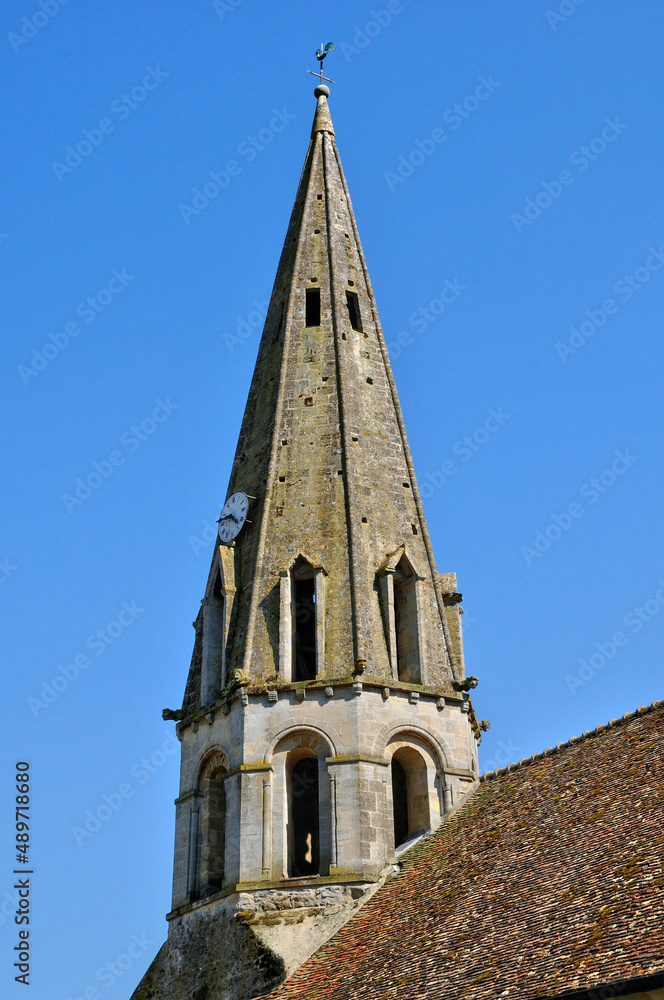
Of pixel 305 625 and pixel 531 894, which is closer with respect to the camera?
pixel 531 894

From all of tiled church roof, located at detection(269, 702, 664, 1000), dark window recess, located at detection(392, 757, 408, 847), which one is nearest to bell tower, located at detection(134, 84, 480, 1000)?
dark window recess, located at detection(392, 757, 408, 847)

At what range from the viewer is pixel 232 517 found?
2712 centimetres

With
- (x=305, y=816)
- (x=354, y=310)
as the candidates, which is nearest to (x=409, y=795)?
(x=305, y=816)

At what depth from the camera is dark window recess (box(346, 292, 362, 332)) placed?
96.0 ft

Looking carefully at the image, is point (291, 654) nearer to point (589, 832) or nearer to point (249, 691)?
point (249, 691)

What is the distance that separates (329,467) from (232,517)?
2.16 meters

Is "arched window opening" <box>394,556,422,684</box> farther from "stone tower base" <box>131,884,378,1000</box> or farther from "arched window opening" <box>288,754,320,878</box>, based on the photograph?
"stone tower base" <box>131,884,378,1000</box>

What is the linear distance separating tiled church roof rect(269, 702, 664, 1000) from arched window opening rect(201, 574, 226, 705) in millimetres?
5008

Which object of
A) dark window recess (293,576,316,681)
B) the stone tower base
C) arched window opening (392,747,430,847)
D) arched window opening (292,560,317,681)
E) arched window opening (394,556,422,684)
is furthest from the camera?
dark window recess (293,576,316,681)

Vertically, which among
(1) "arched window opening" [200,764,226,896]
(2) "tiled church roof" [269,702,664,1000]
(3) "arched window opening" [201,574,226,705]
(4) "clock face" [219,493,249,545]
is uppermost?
(4) "clock face" [219,493,249,545]

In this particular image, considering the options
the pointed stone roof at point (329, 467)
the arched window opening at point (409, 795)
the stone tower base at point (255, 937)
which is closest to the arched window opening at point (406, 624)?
the pointed stone roof at point (329, 467)

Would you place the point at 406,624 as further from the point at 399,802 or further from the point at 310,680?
the point at 399,802

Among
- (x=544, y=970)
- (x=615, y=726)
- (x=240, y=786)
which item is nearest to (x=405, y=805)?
(x=240, y=786)

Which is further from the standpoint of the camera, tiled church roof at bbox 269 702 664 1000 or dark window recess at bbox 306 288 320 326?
dark window recess at bbox 306 288 320 326
